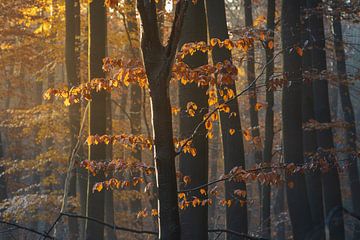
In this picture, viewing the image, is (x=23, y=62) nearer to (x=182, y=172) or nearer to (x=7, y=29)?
(x=7, y=29)

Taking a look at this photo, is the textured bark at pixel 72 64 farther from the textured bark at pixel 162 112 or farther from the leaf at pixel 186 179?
the textured bark at pixel 162 112

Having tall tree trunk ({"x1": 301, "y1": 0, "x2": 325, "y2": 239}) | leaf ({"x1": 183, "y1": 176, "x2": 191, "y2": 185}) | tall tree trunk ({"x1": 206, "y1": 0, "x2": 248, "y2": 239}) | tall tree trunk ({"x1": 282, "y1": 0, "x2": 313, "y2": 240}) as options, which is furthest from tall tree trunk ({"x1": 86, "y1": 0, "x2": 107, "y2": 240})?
tall tree trunk ({"x1": 301, "y1": 0, "x2": 325, "y2": 239})

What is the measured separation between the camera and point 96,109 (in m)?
12.0

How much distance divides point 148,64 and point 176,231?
160 cm

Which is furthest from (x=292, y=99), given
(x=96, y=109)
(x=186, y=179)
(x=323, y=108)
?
(x=186, y=179)

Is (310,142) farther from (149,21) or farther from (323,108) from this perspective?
(149,21)

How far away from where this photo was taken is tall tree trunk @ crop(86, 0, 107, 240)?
11.9m

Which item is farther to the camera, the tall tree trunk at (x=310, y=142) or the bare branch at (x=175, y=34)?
the tall tree trunk at (x=310, y=142)

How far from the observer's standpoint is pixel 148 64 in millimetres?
5484

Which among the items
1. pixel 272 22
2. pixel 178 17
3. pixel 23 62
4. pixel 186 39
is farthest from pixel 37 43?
pixel 178 17

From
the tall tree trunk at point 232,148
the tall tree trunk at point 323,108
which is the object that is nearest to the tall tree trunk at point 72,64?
the tall tree trunk at point 232,148

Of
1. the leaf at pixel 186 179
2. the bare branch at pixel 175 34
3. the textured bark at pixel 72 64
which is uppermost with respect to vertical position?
the textured bark at pixel 72 64

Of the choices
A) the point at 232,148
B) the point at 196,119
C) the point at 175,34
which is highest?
the point at 175,34

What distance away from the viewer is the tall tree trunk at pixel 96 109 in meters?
11.9
